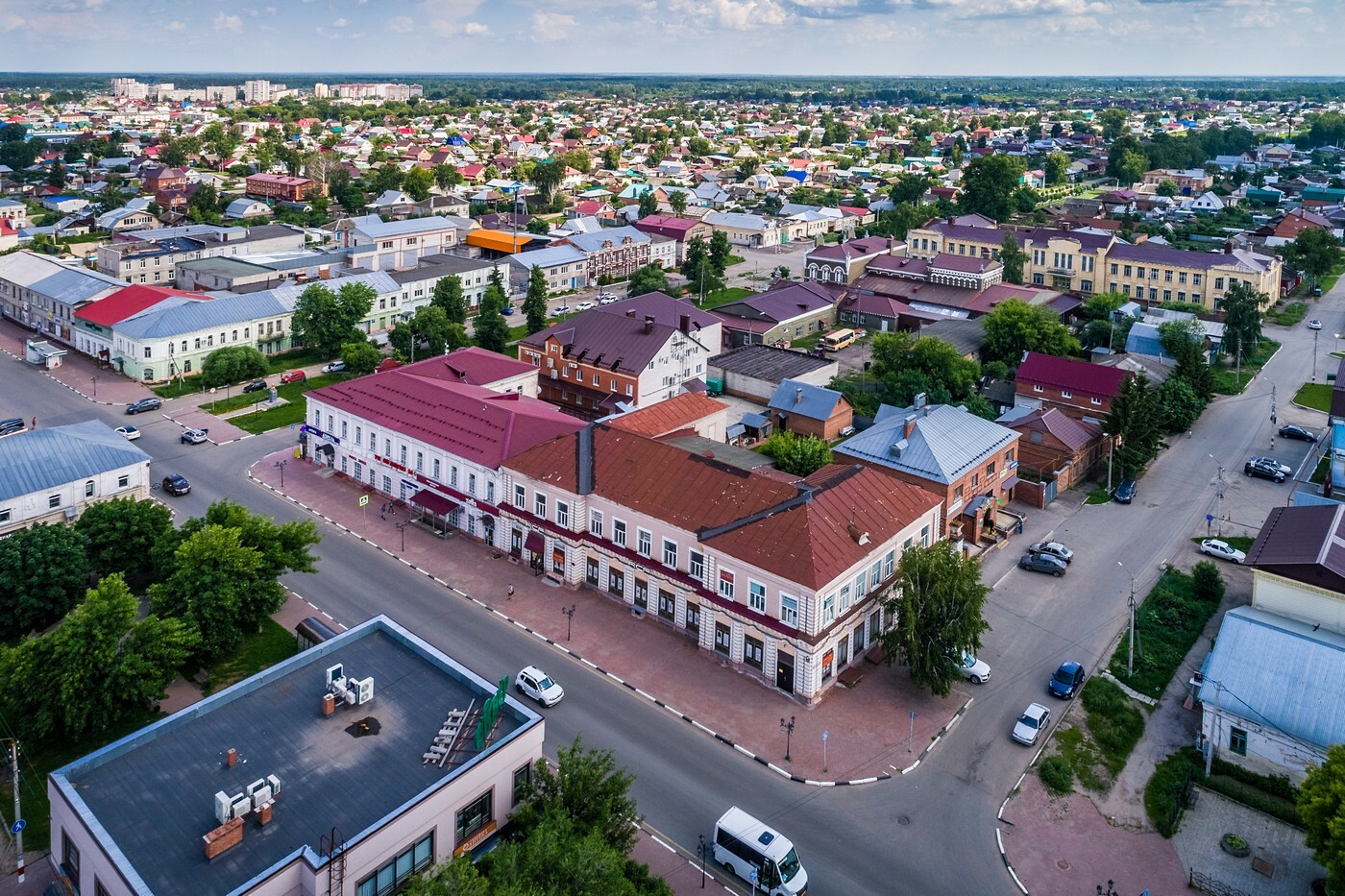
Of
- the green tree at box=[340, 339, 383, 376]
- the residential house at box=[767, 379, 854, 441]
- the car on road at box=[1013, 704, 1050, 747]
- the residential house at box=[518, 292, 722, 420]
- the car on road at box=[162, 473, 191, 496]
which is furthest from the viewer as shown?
the green tree at box=[340, 339, 383, 376]

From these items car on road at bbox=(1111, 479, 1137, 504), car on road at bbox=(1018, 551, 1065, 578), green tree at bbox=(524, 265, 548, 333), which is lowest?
car on road at bbox=(1018, 551, 1065, 578)

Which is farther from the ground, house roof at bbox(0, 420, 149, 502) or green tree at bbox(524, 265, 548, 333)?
green tree at bbox(524, 265, 548, 333)

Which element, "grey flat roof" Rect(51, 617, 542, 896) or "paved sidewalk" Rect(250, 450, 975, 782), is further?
"paved sidewalk" Rect(250, 450, 975, 782)

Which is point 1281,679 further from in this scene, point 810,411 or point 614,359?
point 614,359

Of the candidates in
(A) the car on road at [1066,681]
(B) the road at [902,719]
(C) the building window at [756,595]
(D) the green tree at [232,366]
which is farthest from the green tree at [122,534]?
(A) the car on road at [1066,681]

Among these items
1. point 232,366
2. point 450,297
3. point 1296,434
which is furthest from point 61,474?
point 1296,434

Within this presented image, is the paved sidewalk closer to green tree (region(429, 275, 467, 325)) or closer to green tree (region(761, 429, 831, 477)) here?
green tree (region(761, 429, 831, 477))

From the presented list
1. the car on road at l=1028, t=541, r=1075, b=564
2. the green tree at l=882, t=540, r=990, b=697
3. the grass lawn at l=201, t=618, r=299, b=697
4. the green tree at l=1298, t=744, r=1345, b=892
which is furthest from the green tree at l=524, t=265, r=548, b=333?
the green tree at l=1298, t=744, r=1345, b=892
